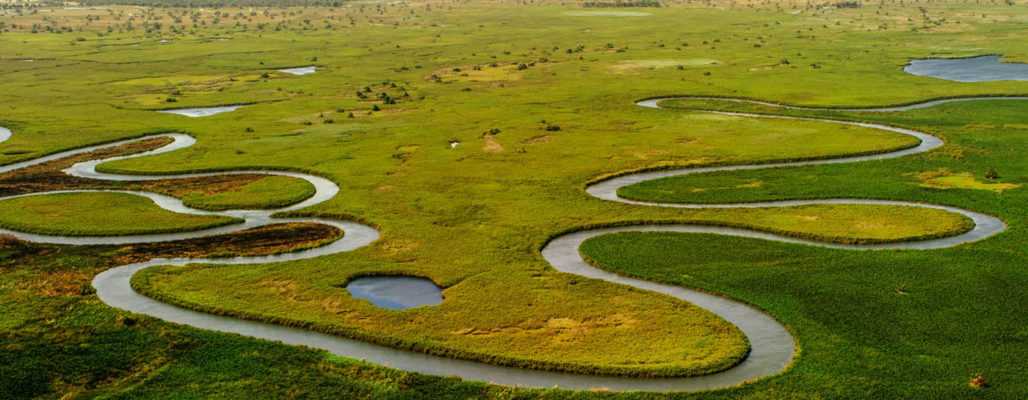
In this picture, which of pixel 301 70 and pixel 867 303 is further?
pixel 301 70

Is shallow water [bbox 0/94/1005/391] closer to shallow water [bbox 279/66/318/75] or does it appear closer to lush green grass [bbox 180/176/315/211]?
lush green grass [bbox 180/176/315/211]

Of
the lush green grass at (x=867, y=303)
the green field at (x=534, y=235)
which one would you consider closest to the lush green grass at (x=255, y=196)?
the green field at (x=534, y=235)

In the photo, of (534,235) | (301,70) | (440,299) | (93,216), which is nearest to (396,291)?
(440,299)

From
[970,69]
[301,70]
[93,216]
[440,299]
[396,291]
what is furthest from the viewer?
[301,70]

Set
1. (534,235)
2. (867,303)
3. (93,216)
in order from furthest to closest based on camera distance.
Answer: (93,216) < (534,235) < (867,303)

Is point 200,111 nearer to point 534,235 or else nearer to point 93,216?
point 93,216

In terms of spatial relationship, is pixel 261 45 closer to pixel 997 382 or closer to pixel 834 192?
pixel 834 192
